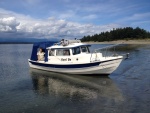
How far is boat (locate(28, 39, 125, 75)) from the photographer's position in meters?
21.5

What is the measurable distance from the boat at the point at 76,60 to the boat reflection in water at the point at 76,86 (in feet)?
2.35

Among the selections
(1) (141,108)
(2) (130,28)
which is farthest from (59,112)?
(2) (130,28)

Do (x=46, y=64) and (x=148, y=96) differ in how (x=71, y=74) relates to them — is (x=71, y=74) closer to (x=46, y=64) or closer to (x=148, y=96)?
(x=46, y=64)

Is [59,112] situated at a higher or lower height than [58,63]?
lower

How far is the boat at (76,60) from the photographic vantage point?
70.6 feet

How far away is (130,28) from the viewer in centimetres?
13088

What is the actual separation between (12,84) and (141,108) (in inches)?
453

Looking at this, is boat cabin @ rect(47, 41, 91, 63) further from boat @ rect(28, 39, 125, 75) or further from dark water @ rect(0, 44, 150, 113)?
dark water @ rect(0, 44, 150, 113)

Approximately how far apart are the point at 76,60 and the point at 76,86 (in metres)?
4.55

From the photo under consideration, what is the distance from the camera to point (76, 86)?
18750 mm

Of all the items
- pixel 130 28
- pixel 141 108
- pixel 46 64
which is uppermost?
pixel 130 28

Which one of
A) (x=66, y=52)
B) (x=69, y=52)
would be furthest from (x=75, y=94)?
(x=66, y=52)

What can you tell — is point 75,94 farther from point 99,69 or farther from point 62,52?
point 62,52

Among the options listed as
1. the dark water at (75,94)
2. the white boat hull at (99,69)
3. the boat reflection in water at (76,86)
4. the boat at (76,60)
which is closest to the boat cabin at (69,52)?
the boat at (76,60)
